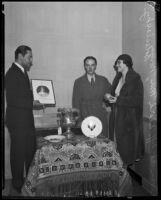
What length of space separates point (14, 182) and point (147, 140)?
1.39 metres

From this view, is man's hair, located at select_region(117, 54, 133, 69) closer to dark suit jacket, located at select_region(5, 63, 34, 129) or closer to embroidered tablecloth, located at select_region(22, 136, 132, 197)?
embroidered tablecloth, located at select_region(22, 136, 132, 197)

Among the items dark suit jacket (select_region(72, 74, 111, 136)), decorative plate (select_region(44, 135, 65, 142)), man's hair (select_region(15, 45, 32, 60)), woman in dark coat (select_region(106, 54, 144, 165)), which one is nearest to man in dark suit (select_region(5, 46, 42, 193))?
man's hair (select_region(15, 45, 32, 60))

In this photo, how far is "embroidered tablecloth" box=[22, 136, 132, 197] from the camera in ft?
6.57

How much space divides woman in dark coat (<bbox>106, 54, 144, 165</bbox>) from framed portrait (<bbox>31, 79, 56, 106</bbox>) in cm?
57

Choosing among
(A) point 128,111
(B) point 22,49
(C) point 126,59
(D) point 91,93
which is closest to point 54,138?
(D) point 91,93

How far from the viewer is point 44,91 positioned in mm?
2238

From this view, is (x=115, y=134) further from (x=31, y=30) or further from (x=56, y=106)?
(x=31, y=30)

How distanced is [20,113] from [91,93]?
2.40ft

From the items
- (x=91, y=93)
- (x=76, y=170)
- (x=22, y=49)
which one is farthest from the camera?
(x=91, y=93)

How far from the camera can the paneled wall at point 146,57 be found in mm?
→ 2287

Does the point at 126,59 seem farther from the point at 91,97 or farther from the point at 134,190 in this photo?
the point at 134,190

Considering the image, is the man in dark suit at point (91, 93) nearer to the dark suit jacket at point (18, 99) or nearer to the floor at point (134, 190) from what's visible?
the dark suit jacket at point (18, 99)

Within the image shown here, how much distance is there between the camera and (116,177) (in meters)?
2.12

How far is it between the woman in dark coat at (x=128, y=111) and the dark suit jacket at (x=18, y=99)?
2.66 ft
